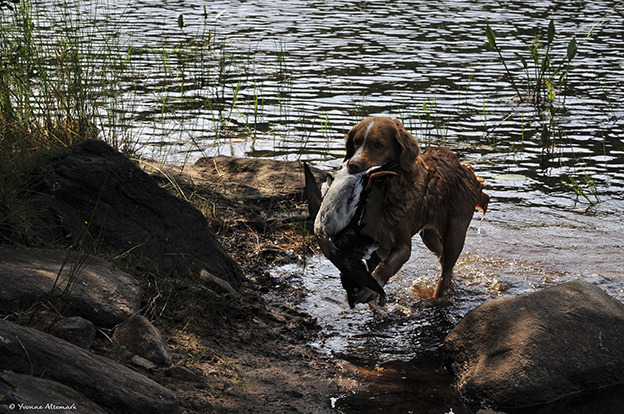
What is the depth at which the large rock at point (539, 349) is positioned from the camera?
4480 millimetres

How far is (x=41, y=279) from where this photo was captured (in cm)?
→ 418

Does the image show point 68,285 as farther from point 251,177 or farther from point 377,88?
point 377,88

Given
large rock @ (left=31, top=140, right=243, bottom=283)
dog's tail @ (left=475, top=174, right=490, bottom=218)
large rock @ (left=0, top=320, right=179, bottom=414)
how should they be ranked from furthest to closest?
dog's tail @ (left=475, top=174, right=490, bottom=218) < large rock @ (left=31, top=140, right=243, bottom=283) < large rock @ (left=0, top=320, right=179, bottom=414)

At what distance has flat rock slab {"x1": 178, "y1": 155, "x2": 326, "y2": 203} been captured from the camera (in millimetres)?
7910

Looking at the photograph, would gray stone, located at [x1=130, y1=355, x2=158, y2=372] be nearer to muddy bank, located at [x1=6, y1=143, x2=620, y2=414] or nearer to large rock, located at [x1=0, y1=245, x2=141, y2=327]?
muddy bank, located at [x1=6, y1=143, x2=620, y2=414]

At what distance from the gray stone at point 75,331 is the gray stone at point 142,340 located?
23cm

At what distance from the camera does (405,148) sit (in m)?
5.36

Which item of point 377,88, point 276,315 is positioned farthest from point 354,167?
point 377,88

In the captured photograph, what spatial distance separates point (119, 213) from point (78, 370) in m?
2.33

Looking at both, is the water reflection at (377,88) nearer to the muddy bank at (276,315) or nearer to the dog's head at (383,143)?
the muddy bank at (276,315)

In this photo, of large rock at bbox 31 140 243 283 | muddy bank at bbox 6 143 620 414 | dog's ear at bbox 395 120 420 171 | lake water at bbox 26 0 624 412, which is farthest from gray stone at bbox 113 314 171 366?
dog's ear at bbox 395 120 420 171

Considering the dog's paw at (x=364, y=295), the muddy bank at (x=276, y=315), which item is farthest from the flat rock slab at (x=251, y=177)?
the dog's paw at (x=364, y=295)

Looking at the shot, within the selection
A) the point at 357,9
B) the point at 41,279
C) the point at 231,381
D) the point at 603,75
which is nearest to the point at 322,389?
the point at 231,381

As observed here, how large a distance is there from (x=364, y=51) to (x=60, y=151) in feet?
36.9
